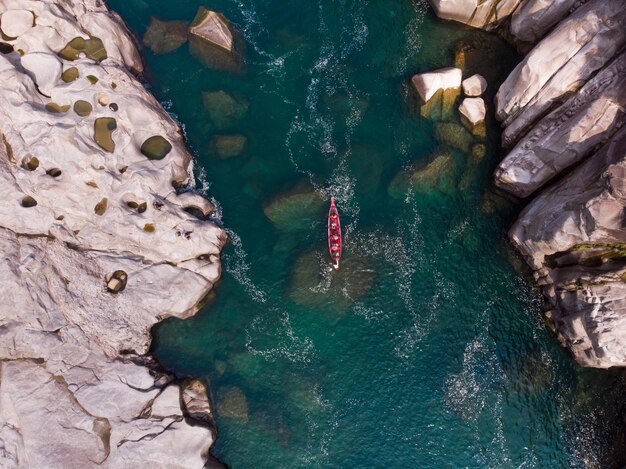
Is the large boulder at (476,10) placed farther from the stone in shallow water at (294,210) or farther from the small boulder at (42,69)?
the small boulder at (42,69)

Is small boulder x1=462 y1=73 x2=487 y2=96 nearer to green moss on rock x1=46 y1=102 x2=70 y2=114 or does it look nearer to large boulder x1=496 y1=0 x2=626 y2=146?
large boulder x1=496 y1=0 x2=626 y2=146

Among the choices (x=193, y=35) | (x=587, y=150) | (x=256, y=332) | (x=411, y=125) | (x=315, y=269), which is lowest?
(x=256, y=332)

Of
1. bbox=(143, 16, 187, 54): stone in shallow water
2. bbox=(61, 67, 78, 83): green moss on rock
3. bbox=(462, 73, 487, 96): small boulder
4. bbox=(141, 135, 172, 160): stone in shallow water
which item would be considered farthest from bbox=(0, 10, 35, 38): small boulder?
bbox=(462, 73, 487, 96): small boulder

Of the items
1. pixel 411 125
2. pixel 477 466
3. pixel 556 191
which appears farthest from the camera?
pixel 411 125

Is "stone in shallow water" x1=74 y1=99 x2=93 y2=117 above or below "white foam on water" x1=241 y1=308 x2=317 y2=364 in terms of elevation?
above

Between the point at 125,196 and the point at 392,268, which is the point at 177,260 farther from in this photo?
the point at 392,268

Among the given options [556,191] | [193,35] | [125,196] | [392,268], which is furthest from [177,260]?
[556,191]

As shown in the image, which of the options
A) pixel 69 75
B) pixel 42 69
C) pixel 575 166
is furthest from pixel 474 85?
pixel 42 69
